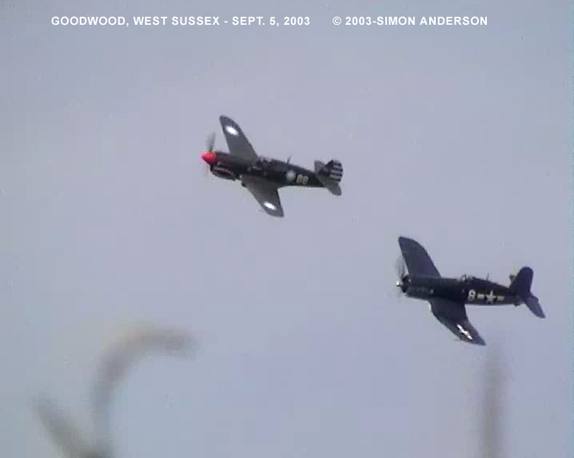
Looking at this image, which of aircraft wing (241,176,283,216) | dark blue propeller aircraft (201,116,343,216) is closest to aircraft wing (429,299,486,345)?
dark blue propeller aircraft (201,116,343,216)

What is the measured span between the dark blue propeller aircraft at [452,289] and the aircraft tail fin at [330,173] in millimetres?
367

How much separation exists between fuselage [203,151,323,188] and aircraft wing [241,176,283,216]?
3 centimetres

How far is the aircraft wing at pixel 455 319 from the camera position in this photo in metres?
2.82

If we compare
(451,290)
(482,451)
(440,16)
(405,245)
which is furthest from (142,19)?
(482,451)

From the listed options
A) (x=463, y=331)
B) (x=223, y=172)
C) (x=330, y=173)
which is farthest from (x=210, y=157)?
(x=463, y=331)

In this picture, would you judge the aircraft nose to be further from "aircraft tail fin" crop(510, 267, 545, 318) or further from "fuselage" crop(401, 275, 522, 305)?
"aircraft tail fin" crop(510, 267, 545, 318)

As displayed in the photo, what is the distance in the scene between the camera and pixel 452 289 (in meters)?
2.91

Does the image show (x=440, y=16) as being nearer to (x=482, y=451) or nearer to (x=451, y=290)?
(x=451, y=290)

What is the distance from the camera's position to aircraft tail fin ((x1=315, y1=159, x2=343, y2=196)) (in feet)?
9.54

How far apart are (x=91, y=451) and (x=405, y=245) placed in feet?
5.20

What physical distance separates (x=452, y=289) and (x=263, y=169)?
35.9 inches

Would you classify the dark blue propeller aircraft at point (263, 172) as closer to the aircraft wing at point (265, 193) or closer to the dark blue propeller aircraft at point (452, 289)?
the aircraft wing at point (265, 193)

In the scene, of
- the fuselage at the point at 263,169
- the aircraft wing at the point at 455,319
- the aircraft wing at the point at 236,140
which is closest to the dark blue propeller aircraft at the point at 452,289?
the aircraft wing at the point at 455,319

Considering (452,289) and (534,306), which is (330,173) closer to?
(452,289)
